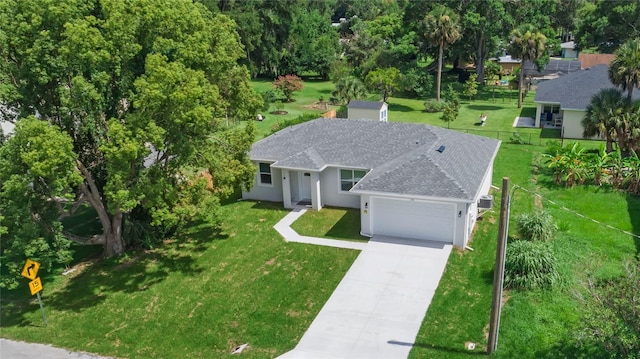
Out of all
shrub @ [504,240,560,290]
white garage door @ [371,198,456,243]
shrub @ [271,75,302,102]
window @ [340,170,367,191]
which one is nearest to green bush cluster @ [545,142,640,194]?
white garage door @ [371,198,456,243]

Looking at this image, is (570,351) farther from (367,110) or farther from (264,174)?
(367,110)

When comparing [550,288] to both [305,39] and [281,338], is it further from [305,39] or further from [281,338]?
[305,39]

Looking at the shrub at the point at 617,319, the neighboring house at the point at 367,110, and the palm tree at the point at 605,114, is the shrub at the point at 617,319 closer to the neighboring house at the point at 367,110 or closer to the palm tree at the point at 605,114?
the palm tree at the point at 605,114

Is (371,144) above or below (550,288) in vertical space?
above

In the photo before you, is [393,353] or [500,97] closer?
[393,353]

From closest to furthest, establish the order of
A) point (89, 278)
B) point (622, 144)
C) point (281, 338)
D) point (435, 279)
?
point (281, 338), point (435, 279), point (89, 278), point (622, 144)

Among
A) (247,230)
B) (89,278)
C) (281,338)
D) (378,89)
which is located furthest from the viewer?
(378,89)

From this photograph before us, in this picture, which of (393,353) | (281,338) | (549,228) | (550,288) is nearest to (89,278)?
(281,338)

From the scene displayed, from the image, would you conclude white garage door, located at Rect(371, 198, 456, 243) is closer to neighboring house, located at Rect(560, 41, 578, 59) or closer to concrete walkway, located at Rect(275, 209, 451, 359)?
concrete walkway, located at Rect(275, 209, 451, 359)
